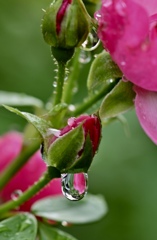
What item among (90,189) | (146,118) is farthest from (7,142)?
(90,189)

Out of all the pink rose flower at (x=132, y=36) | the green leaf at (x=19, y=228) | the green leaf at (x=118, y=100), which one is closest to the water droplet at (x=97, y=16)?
the pink rose flower at (x=132, y=36)

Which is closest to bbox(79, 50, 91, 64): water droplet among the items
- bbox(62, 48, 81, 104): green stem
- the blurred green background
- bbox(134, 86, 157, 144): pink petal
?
bbox(62, 48, 81, 104): green stem

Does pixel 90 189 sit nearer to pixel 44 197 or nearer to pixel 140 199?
pixel 140 199

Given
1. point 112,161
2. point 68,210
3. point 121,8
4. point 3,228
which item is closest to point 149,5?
point 121,8

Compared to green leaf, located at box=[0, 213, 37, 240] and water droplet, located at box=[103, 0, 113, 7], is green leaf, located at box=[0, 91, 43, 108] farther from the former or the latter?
water droplet, located at box=[103, 0, 113, 7]

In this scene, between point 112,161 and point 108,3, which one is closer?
point 108,3

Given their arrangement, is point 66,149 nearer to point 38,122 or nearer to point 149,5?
point 38,122

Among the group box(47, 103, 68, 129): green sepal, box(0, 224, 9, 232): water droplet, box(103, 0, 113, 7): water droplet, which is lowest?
box(0, 224, 9, 232): water droplet
